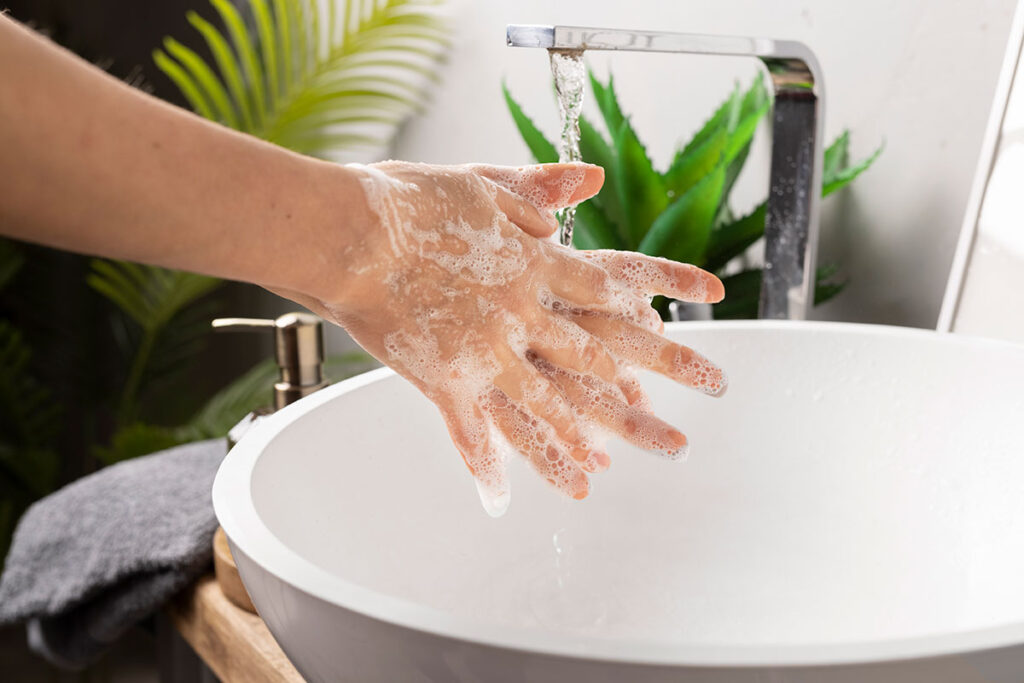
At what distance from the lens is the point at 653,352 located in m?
0.49

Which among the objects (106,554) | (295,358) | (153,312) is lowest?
(153,312)

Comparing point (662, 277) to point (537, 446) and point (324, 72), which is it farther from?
point (324, 72)

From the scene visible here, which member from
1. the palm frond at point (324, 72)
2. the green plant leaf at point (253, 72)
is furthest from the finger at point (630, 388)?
the green plant leaf at point (253, 72)

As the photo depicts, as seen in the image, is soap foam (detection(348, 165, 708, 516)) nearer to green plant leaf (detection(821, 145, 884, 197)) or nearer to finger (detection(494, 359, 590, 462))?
finger (detection(494, 359, 590, 462))

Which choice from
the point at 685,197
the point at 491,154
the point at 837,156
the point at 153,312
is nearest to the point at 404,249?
the point at 685,197

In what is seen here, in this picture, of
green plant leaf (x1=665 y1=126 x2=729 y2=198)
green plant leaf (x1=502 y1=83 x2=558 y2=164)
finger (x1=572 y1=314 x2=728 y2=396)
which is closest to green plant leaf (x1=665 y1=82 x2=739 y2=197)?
green plant leaf (x1=665 y1=126 x2=729 y2=198)

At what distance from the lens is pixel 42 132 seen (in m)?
0.30

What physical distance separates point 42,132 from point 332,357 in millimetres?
1289

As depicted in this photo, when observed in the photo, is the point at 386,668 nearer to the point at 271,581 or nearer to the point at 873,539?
the point at 271,581

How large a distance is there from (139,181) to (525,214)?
0.20m

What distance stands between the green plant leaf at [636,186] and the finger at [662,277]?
0.97ft

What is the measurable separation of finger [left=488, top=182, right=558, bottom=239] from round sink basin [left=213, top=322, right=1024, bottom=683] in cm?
14

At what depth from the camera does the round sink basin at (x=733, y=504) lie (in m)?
0.50

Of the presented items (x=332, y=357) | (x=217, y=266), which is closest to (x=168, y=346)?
(x=332, y=357)
